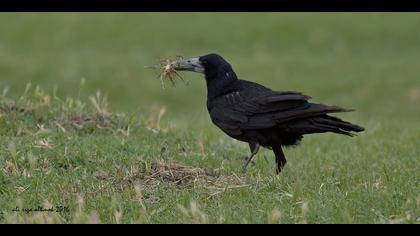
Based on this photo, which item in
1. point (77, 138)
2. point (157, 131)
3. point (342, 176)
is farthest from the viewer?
point (157, 131)

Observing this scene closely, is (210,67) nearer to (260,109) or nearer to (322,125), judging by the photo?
(260,109)

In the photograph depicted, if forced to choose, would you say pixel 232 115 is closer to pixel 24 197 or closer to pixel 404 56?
pixel 24 197

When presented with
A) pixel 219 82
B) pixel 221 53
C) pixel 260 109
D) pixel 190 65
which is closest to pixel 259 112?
pixel 260 109

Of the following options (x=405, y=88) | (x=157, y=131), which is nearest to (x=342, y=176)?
(x=157, y=131)

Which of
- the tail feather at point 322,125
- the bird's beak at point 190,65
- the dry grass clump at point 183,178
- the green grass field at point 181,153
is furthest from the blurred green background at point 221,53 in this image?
the dry grass clump at point 183,178

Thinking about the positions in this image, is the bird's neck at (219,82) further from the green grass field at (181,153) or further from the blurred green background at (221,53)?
the blurred green background at (221,53)
